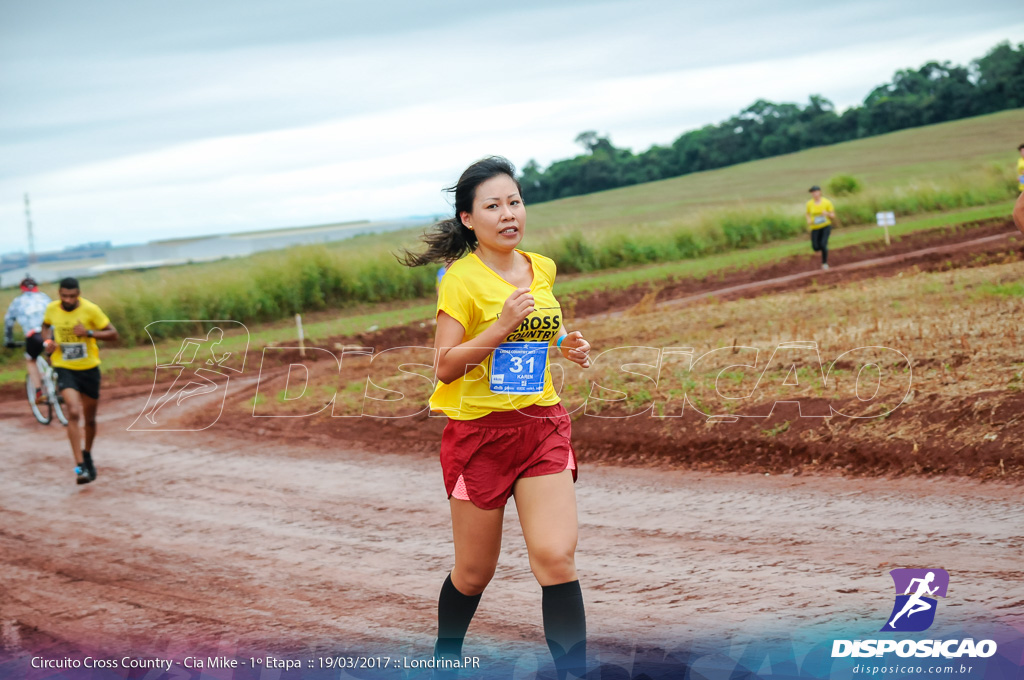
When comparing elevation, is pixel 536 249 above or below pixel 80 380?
above

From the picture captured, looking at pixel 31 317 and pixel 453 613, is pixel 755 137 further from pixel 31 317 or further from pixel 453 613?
pixel 453 613

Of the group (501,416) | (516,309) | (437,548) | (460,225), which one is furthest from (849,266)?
(516,309)

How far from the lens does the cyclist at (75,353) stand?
978 cm

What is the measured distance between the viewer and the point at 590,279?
29109 millimetres

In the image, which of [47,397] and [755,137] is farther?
[755,137]

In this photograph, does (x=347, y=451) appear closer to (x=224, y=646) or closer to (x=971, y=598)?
(x=224, y=646)

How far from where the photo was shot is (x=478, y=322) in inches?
151

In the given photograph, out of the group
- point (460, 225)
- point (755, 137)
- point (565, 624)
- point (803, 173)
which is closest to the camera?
point (565, 624)

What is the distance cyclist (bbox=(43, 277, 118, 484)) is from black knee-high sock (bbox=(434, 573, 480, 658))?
7.03 metres

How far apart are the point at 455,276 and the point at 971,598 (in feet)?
9.86

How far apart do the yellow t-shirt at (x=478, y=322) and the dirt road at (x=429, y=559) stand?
1565 mm

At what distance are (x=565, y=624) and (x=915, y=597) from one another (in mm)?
2046

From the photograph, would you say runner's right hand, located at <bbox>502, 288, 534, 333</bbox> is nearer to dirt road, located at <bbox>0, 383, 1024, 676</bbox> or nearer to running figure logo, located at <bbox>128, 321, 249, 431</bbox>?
dirt road, located at <bbox>0, 383, 1024, 676</bbox>

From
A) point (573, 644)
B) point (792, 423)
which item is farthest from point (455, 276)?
point (792, 423)
